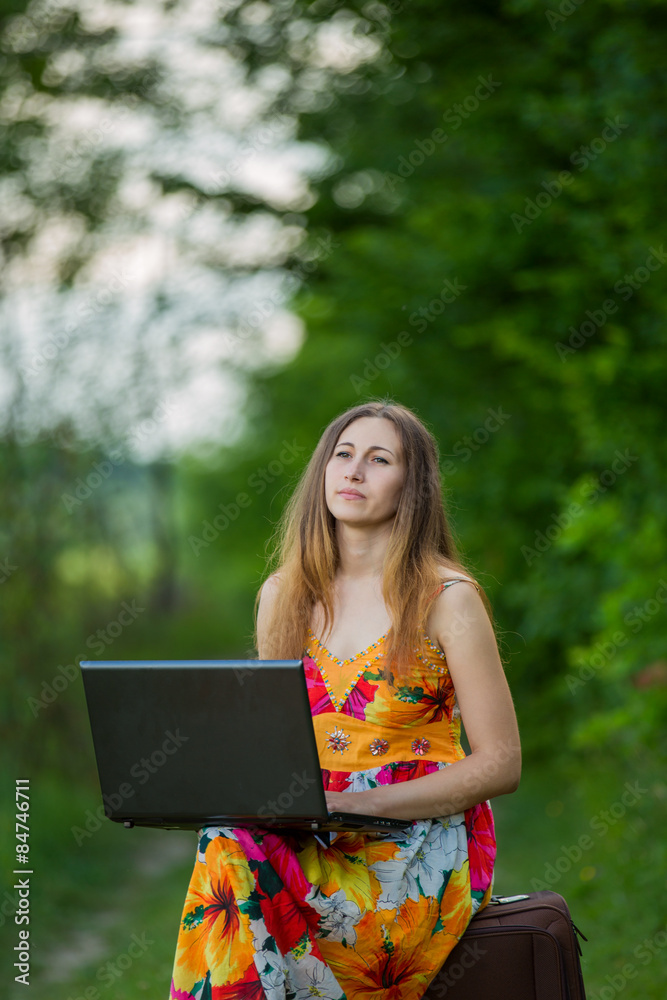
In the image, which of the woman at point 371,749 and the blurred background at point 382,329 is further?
the blurred background at point 382,329

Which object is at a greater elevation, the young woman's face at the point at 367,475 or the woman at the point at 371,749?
the young woman's face at the point at 367,475

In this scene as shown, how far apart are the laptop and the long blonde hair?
48 centimetres

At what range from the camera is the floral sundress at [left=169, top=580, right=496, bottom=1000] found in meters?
1.98

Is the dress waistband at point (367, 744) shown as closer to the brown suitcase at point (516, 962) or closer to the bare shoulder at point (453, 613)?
the bare shoulder at point (453, 613)

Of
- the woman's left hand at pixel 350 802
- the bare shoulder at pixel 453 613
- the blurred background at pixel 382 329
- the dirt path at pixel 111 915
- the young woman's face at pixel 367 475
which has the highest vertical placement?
the young woman's face at pixel 367 475

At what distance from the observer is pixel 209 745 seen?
6.48ft

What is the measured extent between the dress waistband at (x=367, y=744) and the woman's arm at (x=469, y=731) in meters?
0.09

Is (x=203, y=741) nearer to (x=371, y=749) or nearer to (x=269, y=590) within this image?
(x=371, y=749)

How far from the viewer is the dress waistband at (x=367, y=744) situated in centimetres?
231

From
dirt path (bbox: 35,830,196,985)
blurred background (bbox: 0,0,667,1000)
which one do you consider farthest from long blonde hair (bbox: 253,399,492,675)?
dirt path (bbox: 35,830,196,985)

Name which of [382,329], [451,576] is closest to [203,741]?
[451,576]

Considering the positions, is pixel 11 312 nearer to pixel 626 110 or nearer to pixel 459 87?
pixel 459 87

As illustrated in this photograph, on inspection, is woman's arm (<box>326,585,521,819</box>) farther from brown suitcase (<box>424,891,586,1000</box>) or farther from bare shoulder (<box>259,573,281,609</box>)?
bare shoulder (<box>259,573,281,609</box>)

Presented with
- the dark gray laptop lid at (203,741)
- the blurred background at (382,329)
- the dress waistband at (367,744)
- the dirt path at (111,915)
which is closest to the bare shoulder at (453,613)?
the dress waistband at (367,744)
